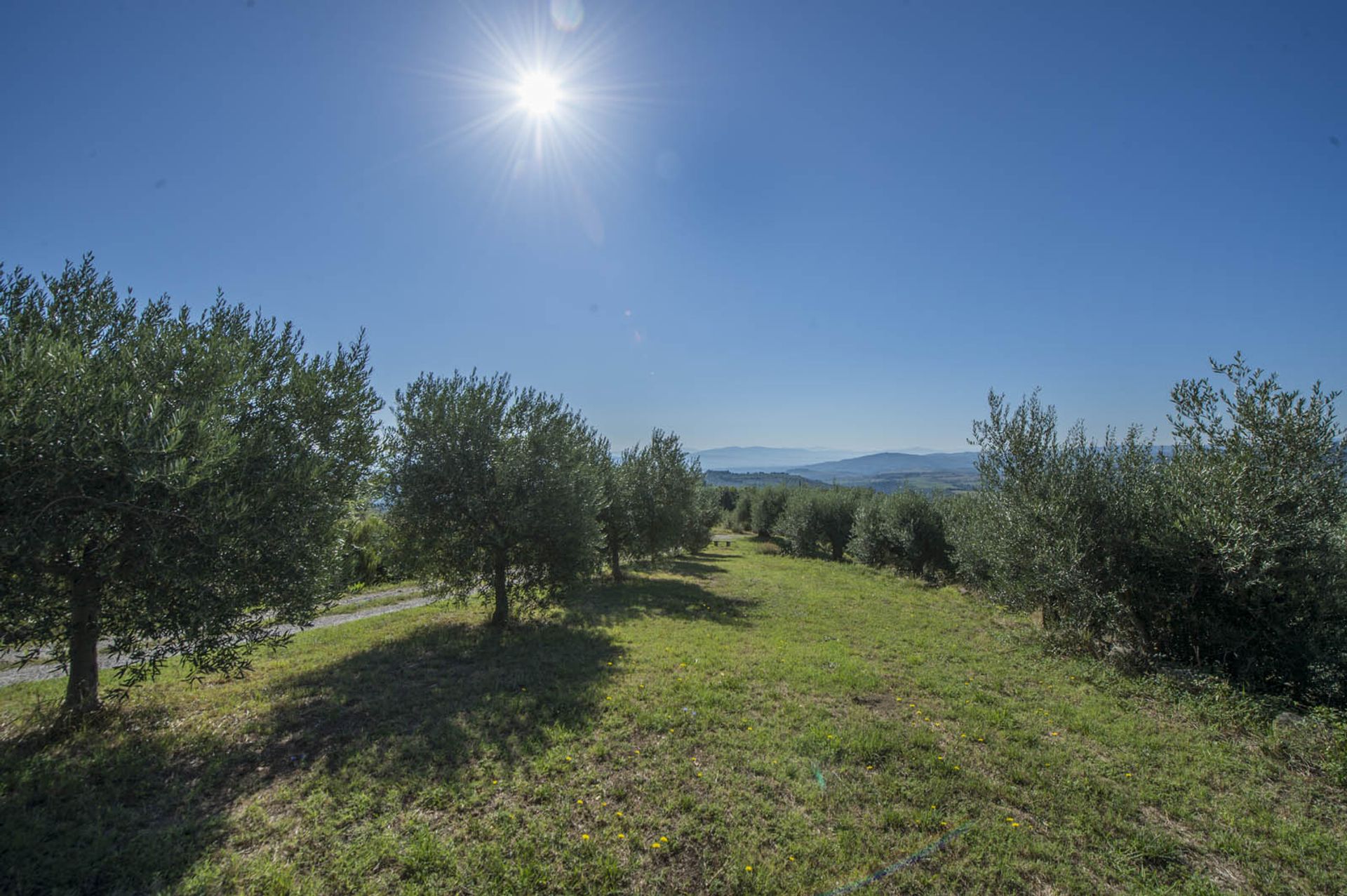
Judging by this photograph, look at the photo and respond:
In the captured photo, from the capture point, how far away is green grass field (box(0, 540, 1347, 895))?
5094 mm

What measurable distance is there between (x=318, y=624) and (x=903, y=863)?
1947 centimetres

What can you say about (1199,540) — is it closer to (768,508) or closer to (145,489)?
(145,489)

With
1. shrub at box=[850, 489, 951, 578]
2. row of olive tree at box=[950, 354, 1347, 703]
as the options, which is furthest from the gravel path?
shrub at box=[850, 489, 951, 578]

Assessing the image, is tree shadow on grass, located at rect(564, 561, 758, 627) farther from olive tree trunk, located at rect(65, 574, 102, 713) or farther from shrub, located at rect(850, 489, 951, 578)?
shrub, located at rect(850, 489, 951, 578)

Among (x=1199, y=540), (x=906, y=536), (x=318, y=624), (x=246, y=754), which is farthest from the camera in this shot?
(x=906, y=536)

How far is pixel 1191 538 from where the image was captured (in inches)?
426

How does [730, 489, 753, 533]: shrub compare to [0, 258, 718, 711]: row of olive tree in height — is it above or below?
below

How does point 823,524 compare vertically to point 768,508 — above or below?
below

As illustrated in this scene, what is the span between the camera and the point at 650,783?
6504 mm

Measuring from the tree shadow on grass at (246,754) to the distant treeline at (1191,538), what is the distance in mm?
12519

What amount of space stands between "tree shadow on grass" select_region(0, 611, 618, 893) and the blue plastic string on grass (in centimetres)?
456

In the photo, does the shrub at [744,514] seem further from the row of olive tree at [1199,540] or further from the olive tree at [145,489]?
the olive tree at [145,489]

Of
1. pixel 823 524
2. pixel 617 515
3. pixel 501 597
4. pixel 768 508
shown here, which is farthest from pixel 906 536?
pixel 768 508

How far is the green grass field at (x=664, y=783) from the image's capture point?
5094mm
